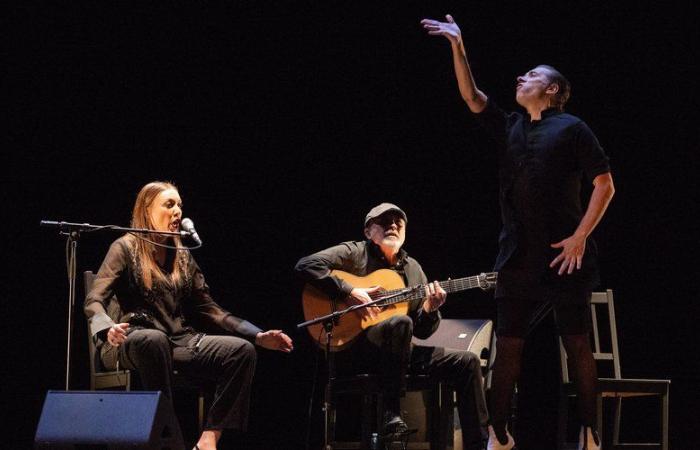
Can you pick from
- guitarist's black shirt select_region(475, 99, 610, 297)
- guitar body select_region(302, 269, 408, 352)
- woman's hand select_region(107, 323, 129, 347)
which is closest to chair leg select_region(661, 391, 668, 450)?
guitarist's black shirt select_region(475, 99, 610, 297)

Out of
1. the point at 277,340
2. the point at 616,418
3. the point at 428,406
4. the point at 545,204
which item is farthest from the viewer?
the point at 616,418

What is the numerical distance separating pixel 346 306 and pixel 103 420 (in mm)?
1523

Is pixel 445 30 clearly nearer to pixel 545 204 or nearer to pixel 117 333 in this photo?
pixel 545 204

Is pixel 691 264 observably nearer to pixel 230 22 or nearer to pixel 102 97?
pixel 230 22

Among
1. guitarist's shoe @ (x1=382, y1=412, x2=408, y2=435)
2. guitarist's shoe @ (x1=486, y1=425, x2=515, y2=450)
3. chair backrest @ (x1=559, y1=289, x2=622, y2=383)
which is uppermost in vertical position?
chair backrest @ (x1=559, y1=289, x2=622, y2=383)

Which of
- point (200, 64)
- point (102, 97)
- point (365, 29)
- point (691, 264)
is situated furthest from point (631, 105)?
point (102, 97)

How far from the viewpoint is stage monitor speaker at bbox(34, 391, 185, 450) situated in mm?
2834

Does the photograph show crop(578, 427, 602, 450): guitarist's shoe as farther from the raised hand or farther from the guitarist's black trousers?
the raised hand

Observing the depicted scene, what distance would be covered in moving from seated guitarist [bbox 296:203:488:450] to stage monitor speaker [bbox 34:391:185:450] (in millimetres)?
1201

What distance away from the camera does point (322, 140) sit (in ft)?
17.7

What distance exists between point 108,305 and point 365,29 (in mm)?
2593

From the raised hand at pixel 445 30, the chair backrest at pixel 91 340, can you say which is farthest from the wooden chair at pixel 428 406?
the raised hand at pixel 445 30

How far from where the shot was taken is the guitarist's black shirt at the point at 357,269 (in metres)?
4.12

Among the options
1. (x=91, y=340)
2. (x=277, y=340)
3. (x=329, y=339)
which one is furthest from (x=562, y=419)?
(x=91, y=340)
